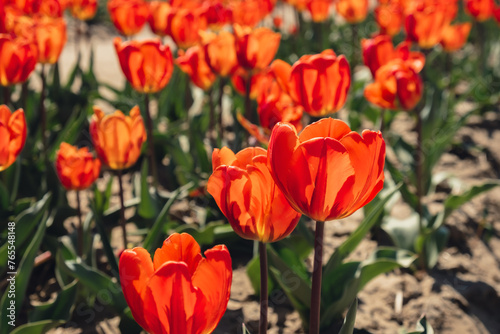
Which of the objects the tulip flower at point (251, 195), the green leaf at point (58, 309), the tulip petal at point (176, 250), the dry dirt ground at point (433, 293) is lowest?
the dry dirt ground at point (433, 293)

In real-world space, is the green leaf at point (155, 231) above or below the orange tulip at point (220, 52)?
below

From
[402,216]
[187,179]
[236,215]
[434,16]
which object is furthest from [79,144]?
[236,215]

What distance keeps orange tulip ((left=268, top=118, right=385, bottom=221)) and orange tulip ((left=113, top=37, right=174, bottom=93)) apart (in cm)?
141

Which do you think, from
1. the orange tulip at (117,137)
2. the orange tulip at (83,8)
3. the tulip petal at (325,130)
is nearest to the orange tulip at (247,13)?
the orange tulip at (83,8)

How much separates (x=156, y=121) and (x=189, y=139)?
46 cm

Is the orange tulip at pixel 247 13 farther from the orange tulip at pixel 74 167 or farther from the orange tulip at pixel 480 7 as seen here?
the orange tulip at pixel 74 167

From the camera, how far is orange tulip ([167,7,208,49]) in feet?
10.4

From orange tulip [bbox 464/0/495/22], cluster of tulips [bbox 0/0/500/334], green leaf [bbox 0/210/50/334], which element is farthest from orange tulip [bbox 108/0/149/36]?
orange tulip [bbox 464/0/495/22]

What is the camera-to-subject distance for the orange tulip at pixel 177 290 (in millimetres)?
1039

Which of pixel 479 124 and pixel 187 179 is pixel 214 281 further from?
pixel 479 124

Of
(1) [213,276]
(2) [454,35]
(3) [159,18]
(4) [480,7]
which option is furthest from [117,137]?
(4) [480,7]

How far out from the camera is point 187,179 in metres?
2.82

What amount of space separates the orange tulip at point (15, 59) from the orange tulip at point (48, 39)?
0.39 metres

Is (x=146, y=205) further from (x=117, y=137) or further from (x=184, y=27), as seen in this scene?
(x=184, y=27)
